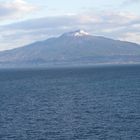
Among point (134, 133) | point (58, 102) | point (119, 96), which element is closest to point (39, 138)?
point (134, 133)

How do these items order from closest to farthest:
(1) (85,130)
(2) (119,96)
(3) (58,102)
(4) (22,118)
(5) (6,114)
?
(1) (85,130) < (4) (22,118) < (5) (6,114) < (3) (58,102) < (2) (119,96)

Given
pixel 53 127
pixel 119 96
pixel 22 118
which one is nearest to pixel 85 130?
pixel 53 127

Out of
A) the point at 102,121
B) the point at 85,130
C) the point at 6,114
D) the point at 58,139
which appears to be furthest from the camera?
the point at 6,114

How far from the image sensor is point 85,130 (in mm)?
85938

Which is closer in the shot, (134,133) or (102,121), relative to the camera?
(134,133)

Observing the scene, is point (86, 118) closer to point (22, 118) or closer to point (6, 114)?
point (22, 118)

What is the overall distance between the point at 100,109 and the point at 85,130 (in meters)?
26.4

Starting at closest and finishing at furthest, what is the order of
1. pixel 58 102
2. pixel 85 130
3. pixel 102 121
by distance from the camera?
pixel 85 130
pixel 102 121
pixel 58 102

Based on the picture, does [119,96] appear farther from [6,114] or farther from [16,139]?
[16,139]

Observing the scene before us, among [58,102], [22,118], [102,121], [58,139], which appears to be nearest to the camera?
[58,139]

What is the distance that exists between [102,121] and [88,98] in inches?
1810

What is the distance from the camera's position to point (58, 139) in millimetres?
80062

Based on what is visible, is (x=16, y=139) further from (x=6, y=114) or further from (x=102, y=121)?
(x=6, y=114)

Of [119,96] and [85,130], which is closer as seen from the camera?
[85,130]
